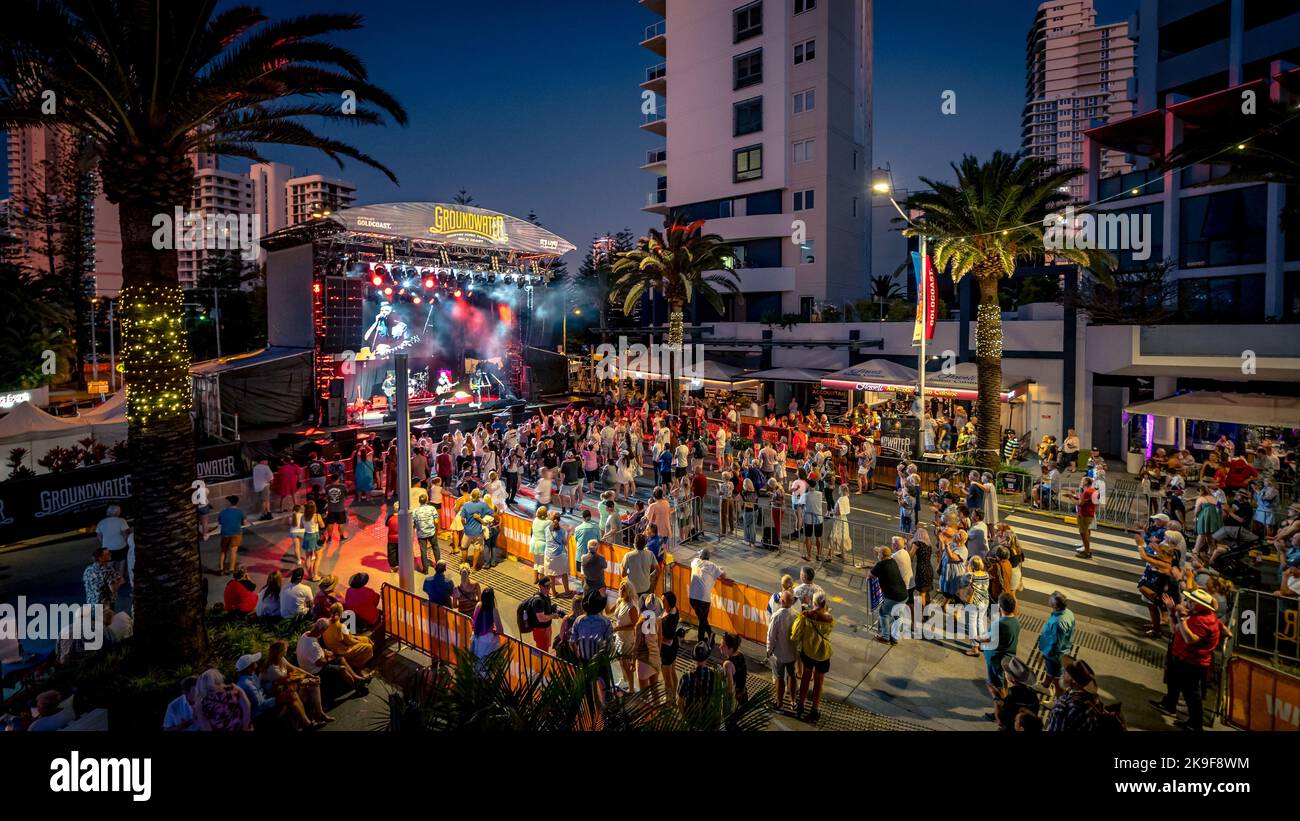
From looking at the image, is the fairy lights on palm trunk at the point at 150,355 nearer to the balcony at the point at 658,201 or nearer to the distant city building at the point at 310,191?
the balcony at the point at 658,201

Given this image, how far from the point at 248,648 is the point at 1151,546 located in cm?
1318

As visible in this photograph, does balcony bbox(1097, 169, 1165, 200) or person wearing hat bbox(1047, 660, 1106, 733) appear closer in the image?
person wearing hat bbox(1047, 660, 1106, 733)

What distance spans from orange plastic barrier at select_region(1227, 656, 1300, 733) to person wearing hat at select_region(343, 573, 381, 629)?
10343mm

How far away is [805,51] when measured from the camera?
36875 mm

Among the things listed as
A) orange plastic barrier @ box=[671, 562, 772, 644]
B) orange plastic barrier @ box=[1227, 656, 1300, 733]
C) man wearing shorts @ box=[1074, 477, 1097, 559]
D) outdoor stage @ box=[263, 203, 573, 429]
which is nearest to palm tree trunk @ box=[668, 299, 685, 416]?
outdoor stage @ box=[263, 203, 573, 429]

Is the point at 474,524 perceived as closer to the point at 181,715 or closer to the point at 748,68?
the point at 181,715

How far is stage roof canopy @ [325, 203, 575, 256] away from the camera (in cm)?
2342

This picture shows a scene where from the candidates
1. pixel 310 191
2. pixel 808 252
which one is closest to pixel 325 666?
pixel 808 252

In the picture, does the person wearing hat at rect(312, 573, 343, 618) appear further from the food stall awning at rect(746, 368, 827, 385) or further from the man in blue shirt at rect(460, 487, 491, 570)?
the food stall awning at rect(746, 368, 827, 385)

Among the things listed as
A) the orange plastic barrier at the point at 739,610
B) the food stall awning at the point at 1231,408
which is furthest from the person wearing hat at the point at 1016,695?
the food stall awning at the point at 1231,408

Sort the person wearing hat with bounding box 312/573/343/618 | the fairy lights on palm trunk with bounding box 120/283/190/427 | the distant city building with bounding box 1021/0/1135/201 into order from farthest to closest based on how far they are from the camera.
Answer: the distant city building with bounding box 1021/0/1135/201, the person wearing hat with bounding box 312/573/343/618, the fairy lights on palm trunk with bounding box 120/283/190/427

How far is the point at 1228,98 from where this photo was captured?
22.4 metres
